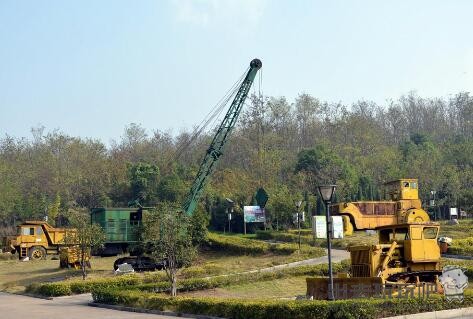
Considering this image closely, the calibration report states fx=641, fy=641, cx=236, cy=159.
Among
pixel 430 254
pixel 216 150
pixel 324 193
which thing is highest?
pixel 216 150

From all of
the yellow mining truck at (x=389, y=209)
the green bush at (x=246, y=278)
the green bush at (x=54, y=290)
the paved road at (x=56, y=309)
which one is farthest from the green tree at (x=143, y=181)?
the green bush at (x=246, y=278)

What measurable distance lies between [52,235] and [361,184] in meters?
34.9

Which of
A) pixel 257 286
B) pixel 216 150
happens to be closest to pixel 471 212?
pixel 216 150

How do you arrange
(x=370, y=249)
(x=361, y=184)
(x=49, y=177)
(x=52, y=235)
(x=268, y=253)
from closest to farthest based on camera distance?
(x=370, y=249)
(x=268, y=253)
(x=52, y=235)
(x=361, y=184)
(x=49, y=177)

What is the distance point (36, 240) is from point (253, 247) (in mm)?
17724

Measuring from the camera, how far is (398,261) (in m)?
22.0

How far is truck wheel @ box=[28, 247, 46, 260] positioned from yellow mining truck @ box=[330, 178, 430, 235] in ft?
79.2

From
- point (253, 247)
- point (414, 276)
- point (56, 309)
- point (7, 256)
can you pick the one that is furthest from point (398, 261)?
point (7, 256)

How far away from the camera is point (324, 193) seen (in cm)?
1845

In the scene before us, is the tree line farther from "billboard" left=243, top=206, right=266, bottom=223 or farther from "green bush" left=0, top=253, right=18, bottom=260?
"green bush" left=0, top=253, right=18, bottom=260

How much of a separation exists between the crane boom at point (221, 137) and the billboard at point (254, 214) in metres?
9.48

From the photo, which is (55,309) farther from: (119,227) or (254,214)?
(254,214)

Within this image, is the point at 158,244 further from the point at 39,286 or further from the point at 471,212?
the point at 471,212

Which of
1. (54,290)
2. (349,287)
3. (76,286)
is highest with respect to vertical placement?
(349,287)
